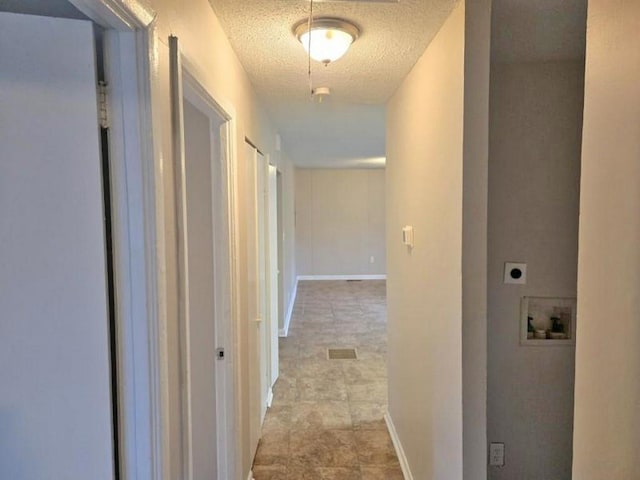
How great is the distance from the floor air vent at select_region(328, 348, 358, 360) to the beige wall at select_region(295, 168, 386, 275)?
4.19 m

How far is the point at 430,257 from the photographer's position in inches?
80.4

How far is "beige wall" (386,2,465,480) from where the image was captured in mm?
1643

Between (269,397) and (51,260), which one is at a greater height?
(51,260)

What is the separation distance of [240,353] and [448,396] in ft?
3.47

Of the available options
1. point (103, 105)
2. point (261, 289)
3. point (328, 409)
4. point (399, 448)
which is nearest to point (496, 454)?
point (399, 448)

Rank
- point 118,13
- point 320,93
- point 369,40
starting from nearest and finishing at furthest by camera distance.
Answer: point 118,13
point 369,40
point 320,93

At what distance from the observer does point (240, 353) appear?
228 cm

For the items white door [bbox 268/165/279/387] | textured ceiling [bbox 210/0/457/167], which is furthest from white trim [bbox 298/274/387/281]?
textured ceiling [bbox 210/0/457/167]

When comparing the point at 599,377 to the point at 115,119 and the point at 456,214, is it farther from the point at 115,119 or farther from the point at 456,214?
the point at 115,119

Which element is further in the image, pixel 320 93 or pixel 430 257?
pixel 320 93

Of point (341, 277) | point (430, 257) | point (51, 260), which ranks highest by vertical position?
point (51, 260)

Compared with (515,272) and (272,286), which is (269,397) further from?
(515,272)

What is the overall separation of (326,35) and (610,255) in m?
1.34

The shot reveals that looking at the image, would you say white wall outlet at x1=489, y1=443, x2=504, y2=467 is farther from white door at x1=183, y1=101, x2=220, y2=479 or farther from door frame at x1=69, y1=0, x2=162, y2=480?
door frame at x1=69, y1=0, x2=162, y2=480
